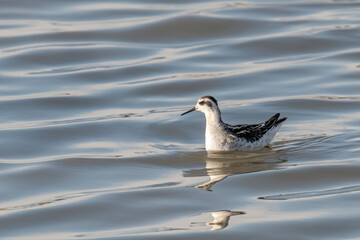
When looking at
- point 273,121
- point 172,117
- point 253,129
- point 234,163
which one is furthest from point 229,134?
point 172,117

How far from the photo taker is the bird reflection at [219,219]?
36.0 ft

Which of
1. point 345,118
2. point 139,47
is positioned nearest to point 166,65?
point 139,47

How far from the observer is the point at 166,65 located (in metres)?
20.8

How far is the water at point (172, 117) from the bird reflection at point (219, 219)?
0.04 m

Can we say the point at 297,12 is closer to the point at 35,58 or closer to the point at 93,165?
the point at 35,58

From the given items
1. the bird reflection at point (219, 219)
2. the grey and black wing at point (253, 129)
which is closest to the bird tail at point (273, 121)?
the grey and black wing at point (253, 129)

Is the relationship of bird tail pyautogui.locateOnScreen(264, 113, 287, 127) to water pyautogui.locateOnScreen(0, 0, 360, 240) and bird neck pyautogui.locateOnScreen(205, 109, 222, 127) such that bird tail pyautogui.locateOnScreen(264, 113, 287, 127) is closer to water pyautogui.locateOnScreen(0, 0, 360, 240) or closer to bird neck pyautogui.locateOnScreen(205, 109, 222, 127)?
water pyautogui.locateOnScreen(0, 0, 360, 240)

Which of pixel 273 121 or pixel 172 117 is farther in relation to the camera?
pixel 172 117

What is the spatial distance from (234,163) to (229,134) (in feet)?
2.33

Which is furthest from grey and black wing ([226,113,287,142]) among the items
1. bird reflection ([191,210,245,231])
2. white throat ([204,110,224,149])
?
bird reflection ([191,210,245,231])

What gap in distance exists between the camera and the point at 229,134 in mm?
14891

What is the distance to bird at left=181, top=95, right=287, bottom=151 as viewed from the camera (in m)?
14.7

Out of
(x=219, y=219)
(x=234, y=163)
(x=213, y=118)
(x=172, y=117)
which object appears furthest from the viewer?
(x=172, y=117)

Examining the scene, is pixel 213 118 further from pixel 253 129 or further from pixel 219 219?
pixel 219 219
